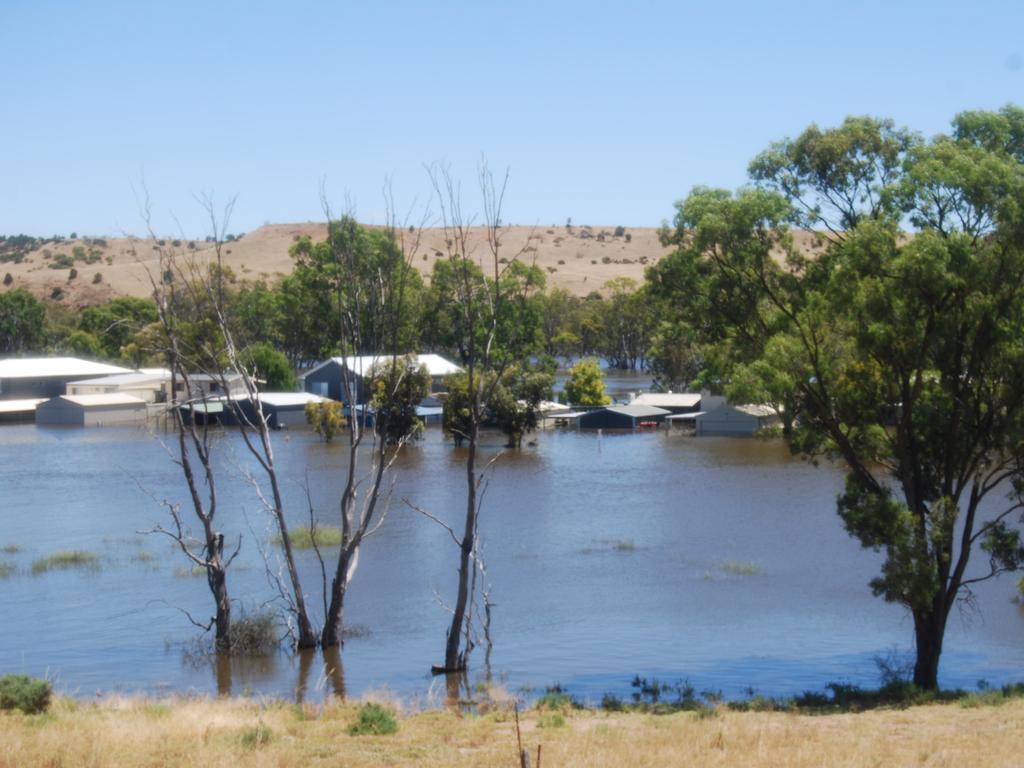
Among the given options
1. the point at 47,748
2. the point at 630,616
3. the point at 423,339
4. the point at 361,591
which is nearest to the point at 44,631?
the point at 361,591

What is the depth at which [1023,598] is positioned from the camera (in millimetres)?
28344

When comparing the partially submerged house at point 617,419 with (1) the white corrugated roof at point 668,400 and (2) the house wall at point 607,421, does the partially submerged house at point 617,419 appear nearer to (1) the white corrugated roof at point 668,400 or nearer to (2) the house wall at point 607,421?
(2) the house wall at point 607,421

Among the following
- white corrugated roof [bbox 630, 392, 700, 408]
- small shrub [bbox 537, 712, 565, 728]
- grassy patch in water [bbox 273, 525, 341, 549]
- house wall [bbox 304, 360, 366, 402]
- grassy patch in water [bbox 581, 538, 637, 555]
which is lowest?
grassy patch in water [bbox 581, 538, 637, 555]

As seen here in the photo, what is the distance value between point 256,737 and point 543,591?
16181 mm

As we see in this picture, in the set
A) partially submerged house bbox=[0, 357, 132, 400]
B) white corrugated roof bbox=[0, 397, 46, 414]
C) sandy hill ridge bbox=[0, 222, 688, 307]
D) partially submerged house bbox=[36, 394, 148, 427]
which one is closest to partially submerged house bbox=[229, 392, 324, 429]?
partially submerged house bbox=[36, 394, 148, 427]

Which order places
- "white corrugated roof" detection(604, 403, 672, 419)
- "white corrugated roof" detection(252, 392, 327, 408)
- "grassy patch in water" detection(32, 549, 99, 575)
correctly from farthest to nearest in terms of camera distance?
"white corrugated roof" detection(252, 392, 327, 408), "white corrugated roof" detection(604, 403, 672, 419), "grassy patch in water" detection(32, 549, 99, 575)

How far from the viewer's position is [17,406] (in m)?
84.4

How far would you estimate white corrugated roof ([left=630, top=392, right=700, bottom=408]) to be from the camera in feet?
251

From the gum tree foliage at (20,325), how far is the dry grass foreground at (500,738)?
10364cm

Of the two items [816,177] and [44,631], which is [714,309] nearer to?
[816,177]

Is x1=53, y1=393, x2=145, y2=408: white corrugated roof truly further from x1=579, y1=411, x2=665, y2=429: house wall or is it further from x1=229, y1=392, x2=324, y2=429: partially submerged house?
x1=579, y1=411, x2=665, y2=429: house wall

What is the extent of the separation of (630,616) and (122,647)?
34.5ft

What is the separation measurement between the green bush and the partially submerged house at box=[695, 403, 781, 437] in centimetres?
5345

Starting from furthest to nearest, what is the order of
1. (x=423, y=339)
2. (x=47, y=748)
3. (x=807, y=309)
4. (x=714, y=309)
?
(x=423, y=339)
(x=714, y=309)
(x=807, y=309)
(x=47, y=748)
